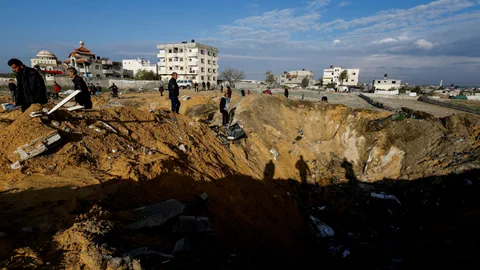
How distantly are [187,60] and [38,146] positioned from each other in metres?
50.1

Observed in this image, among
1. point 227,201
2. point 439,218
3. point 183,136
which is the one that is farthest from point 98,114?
point 439,218

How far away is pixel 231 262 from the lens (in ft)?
11.9

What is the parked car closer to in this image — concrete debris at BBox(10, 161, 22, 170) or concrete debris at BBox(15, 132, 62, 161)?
concrete debris at BBox(15, 132, 62, 161)

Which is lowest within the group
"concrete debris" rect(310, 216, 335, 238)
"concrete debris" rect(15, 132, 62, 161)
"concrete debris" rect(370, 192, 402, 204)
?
"concrete debris" rect(310, 216, 335, 238)

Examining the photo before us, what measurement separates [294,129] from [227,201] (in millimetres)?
7012

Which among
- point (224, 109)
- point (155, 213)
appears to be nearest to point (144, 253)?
point (155, 213)

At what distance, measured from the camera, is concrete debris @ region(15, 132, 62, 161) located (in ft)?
14.7

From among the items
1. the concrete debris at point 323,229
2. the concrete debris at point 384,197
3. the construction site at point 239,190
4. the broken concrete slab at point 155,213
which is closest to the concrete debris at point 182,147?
the construction site at point 239,190

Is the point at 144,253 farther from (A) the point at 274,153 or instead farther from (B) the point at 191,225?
(A) the point at 274,153

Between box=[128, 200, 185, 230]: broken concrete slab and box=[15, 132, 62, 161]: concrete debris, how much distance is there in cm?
257

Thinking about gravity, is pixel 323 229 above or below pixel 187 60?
below

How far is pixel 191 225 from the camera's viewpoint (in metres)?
3.64

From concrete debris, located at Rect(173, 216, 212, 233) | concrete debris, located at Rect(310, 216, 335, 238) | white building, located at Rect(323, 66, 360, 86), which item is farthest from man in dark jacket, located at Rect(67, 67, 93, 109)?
white building, located at Rect(323, 66, 360, 86)

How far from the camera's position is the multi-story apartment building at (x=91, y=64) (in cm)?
4716
